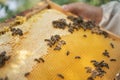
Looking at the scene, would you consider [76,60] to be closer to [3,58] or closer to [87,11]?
[3,58]

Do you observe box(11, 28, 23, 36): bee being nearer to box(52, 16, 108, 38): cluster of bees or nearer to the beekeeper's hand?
box(52, 16, 108, 38): cluster of bees

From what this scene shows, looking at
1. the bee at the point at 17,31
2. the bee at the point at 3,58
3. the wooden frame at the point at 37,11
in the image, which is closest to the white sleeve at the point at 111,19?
the wooden frame at the point at 37,11

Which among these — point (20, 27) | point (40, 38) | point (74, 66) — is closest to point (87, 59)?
point (74, 66)

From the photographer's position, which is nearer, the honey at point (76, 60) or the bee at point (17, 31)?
the honey at point (76, 60)

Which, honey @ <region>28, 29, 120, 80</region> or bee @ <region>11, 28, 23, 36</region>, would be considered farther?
bee @ <region>11, 28, 23, 36</region>

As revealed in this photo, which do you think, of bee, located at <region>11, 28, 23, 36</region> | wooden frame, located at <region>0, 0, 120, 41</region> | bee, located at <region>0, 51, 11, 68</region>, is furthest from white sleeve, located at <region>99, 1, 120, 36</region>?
bee, located at <region>0, 51, 11, 68</region>

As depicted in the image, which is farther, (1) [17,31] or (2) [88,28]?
(2) [88,28]

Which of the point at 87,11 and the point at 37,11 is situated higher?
the point at 37,11

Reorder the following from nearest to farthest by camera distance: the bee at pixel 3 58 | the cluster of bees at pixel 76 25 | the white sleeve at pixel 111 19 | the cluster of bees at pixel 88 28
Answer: the bee at pixel 3 58, the cluster of bees at pixel 88 28, the cluster of bees at pixel 76 25, the white sleeve at pixel 111 19

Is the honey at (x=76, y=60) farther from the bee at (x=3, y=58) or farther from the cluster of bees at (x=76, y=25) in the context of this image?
the bee at (x=3, y=58)

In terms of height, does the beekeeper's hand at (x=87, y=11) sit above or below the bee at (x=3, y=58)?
below

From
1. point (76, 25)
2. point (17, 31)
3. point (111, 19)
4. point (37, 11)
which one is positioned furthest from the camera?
point (111, 19)

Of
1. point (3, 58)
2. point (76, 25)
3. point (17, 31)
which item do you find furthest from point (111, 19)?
point (3, 58)
